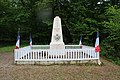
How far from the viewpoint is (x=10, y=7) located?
65.9 ft

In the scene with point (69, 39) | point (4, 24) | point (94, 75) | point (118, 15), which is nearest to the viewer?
point (94, 75)

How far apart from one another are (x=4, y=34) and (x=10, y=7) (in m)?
3.47

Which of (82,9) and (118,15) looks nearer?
(118,15)

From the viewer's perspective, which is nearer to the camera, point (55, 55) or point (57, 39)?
point (55, 55)

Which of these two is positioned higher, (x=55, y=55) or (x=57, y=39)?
(x=57, y=39)

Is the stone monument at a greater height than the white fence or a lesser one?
greater

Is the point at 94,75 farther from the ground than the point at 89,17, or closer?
closer

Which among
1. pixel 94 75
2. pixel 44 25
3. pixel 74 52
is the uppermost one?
pixel 44 25

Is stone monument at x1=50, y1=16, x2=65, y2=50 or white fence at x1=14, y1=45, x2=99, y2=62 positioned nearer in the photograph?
white fence at x1=14, y1=45, x2=99, y2=62

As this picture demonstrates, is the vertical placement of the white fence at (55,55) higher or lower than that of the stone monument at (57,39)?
lower

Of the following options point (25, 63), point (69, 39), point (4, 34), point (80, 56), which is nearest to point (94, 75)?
point (80, 56)

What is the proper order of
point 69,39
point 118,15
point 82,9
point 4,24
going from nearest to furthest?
1. point 118,15
2. point 82,9
3. point 4,24
4. point 69,39

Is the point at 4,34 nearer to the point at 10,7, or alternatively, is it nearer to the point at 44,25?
the point at 10,7

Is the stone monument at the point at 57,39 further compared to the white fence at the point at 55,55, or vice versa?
the stone monument at the point at 57,39
